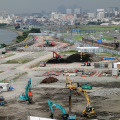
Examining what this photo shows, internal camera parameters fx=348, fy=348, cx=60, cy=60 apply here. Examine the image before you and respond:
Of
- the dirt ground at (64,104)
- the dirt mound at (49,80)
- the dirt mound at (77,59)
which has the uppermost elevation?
the dirt ground at (64,104)

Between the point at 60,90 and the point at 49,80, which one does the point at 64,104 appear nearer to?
the point at 60,90

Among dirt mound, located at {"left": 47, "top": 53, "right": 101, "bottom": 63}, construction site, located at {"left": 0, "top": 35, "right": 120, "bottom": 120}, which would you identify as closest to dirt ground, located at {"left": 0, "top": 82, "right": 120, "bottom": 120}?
construction site, located at {"left": 0, "top": 35, "right": 120, "bottom": 120}

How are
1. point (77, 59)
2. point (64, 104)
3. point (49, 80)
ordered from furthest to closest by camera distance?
point (77, 59) → point (49, 80) → point (64, 104)

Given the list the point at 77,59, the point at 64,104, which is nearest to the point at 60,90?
the point at 64,104

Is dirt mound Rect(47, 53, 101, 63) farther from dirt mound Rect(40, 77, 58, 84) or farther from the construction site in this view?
dirt mound Rect(40, 77, 58, 84)

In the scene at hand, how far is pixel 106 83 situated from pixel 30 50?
4107 cm

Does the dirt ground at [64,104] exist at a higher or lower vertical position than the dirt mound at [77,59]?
higher

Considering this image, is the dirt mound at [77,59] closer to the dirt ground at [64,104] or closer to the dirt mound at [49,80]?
the dirt mound at [49,80]

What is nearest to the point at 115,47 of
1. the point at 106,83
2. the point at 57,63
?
the point at 57,63

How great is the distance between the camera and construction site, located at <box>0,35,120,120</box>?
26141 mm

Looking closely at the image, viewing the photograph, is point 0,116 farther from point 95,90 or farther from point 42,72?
point 42,72

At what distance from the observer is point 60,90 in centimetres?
3528

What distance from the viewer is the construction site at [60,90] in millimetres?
26141

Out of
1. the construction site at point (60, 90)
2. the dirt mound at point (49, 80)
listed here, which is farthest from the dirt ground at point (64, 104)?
the dirt mound at point (49, 80)
